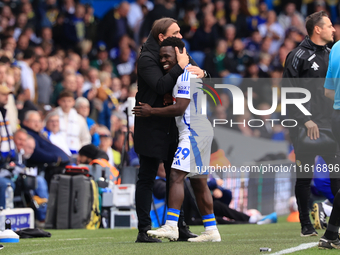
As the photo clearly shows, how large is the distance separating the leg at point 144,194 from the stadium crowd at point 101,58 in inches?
55.6

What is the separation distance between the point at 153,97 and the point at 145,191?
808 millimetres

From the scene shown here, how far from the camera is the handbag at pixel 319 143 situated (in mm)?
5691

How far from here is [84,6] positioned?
48.6 ft

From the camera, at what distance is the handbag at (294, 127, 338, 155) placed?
18.7 ft

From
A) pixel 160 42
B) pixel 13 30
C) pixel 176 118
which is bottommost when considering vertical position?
pixel 176 118

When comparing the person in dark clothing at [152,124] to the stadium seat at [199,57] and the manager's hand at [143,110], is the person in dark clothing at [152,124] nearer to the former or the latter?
the manager's hand at [143,110]

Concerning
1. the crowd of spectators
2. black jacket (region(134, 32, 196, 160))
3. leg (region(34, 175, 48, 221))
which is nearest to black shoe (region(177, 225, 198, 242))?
black jacket (region(134, 32, 196, 160))

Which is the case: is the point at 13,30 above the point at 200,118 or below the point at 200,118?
above

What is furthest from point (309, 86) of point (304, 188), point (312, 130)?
point (304, 188)

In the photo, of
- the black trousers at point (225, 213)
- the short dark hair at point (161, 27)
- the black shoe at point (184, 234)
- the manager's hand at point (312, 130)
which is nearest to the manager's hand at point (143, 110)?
the short dark hair at point (161, 27)

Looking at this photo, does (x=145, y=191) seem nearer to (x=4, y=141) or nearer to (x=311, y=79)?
(x=311, y=79)

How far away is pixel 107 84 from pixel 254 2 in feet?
24.2

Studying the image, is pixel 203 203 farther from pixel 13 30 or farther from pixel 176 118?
pixel 13 30

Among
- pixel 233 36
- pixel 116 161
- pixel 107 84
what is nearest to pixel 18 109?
pixel 116 161
